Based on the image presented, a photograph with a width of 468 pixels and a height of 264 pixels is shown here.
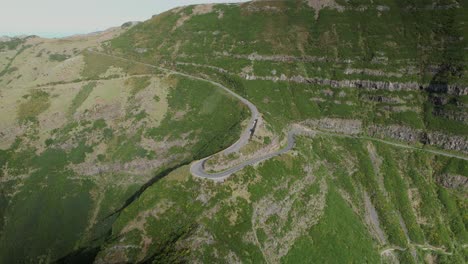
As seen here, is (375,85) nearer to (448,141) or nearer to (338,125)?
(338,125)

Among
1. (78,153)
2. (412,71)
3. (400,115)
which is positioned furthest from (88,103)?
(412,71)

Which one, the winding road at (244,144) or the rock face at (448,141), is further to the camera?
the rock face at (448,141)

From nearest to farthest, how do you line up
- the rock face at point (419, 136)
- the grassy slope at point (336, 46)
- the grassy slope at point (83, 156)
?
1. the grassy slope at point (83, 156)
2. the rock face at point (419, 136)
3. the grassy slope at point (336, 46)

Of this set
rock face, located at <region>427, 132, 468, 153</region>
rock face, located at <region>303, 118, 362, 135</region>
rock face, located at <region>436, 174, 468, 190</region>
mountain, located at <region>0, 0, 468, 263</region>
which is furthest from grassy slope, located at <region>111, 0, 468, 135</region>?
rock face, located at <region>436, 174, 468, 190</region>

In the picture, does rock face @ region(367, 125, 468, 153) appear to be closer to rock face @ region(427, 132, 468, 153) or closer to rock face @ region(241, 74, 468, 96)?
rock face @ region(427, 132, 468, 153)

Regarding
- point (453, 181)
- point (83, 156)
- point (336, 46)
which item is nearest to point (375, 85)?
point (336, 46)

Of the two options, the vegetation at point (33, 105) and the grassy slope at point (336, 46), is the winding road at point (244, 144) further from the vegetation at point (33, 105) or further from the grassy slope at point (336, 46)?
the vegetation at point (33, 105)

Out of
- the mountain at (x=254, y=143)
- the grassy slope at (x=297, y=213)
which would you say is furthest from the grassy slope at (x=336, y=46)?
the grassy slope at (x=297, y=213)

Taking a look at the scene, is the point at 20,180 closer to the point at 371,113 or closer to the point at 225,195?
the point at 225,195
